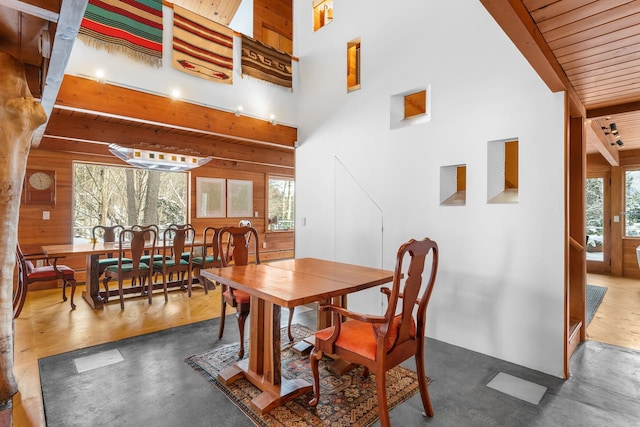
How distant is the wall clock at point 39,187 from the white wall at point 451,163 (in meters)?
4.14

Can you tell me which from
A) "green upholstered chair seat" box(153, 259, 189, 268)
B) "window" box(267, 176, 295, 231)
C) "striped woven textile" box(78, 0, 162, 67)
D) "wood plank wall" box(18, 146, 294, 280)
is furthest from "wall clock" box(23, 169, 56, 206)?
"window" box(267, 176, 295, 231)

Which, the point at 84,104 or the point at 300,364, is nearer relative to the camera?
the point at 300,364

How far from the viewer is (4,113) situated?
1.60 metres

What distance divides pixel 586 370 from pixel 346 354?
203 centimetres

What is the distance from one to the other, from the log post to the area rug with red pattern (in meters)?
1.19

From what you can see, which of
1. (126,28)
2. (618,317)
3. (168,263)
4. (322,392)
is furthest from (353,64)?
(618,317)

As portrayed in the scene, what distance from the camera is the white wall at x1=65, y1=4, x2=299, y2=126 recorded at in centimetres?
311

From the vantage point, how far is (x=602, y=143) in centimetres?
436

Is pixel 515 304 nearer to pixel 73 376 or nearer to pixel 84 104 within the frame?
pixel 73 376

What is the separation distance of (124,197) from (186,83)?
11.4ft

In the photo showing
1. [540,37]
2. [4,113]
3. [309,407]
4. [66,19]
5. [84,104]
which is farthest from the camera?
[84,104]

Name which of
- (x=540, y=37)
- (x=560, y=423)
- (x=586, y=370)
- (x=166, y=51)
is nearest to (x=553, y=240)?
(x=586, y=370)

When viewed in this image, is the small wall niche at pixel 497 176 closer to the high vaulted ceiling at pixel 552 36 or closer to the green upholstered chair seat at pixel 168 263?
the high vaulted ceiling at pixel 552 36

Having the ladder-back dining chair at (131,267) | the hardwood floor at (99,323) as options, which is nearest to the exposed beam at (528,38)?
the hardwood floor at (99,323)
